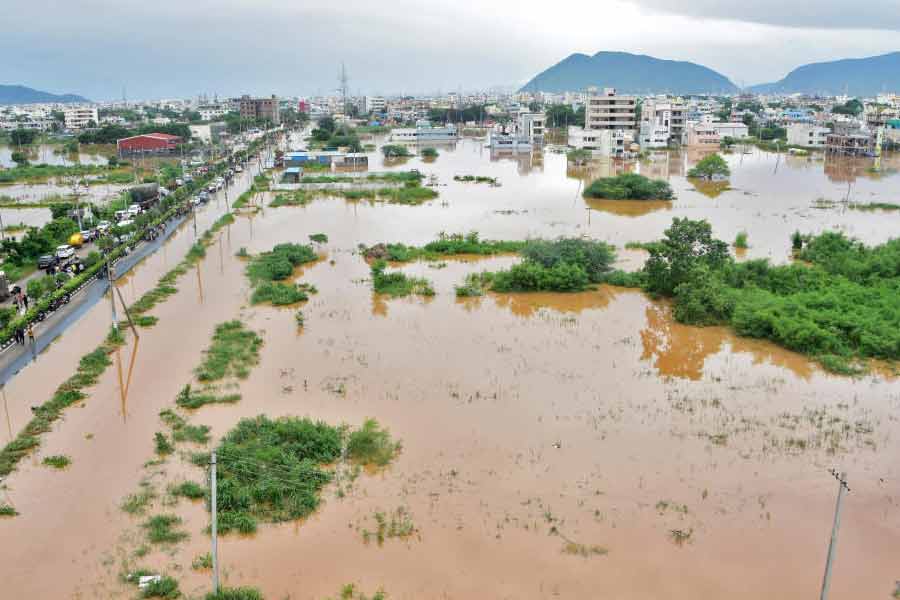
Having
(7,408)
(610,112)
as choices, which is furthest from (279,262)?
(610,112)

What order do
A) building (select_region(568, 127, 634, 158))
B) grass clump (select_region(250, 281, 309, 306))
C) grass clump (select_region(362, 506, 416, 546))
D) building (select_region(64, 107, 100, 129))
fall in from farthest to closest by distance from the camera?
building (select_region(64, 107, 100, 129)) → building (select_region(568, 127, 634, 158)) → grass clump (select_region(250, 281, 309, 306)) → grass clump (select_region(362, 506, 416, 546))

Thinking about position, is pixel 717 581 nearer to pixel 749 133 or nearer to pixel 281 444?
pixel 281 444

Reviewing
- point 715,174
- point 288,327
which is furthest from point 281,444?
point 715,174

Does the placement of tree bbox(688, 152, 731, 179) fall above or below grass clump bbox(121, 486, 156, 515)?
above

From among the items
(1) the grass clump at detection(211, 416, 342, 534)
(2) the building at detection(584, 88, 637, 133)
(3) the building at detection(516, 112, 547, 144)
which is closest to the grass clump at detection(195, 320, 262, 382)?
(1) the grass clump at detection(211, 416, 342, 534)

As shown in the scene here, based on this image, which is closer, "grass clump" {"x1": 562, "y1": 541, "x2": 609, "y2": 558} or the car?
"grass clump" {"x1": 562, "y1": 541, "x2": 609, "y2": 558}

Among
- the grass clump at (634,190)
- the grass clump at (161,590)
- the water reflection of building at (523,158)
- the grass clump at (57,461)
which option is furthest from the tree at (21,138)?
the grass clump at (161,590)

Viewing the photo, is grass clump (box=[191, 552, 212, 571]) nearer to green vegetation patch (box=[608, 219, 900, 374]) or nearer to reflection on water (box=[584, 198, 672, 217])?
green vegetation patch (box=[608, 219, 900, 374])
